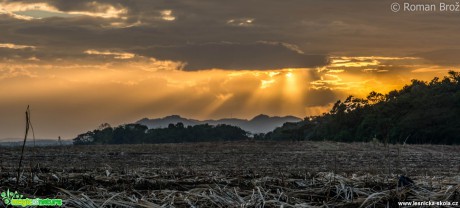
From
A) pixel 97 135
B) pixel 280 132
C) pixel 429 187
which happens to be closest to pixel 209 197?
pixel 429 187

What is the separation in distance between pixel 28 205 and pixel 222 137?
79.1 metres

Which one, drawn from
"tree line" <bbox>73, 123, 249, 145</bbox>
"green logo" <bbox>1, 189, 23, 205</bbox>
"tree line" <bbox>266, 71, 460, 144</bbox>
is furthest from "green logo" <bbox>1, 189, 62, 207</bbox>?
"tree line" <bbox>73, 123, 249, 145</bbox>

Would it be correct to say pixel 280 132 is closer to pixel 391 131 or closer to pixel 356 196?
pixel 391 131

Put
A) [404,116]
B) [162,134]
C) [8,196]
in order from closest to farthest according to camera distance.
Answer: [8,196] < [404,116] < [162,134]

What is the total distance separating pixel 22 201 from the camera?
500 centimetres

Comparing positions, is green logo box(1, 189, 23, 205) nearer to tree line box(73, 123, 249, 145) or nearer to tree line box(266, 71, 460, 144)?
tree line box(266, 71, 460, 144)

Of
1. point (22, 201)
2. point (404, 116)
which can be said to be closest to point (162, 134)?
point (404, 116)

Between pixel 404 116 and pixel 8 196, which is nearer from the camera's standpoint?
pixel 8 196

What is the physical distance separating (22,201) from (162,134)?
77.3 m

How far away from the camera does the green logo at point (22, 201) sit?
4.93m

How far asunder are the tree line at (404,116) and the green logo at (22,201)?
5168cm

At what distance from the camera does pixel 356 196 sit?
5.91 meters

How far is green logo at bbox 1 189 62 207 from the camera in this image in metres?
4.93

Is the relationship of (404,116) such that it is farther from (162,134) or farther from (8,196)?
(8,196)
